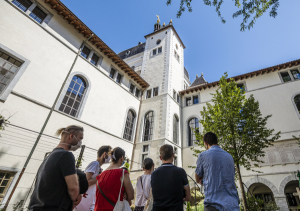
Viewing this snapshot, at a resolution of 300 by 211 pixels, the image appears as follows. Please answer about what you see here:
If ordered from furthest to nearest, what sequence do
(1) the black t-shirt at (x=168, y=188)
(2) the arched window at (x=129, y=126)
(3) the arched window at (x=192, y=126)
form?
1. (3) the arched window at (x=192, y=126)
2. (2) the arched window at (x=129, y=126)
3. (1) the black t-shirt at (x=168, y=188)

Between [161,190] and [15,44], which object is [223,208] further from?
[15,44]

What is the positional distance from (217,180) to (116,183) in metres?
1.50

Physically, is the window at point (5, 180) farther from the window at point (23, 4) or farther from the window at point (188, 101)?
the window at point (188, 101)

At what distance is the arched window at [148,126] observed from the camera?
16847 mm

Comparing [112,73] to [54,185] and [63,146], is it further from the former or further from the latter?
[54,185]

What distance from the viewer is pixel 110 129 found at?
14016 millimetres

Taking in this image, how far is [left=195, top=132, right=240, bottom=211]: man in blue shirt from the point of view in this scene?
2195 millimetres

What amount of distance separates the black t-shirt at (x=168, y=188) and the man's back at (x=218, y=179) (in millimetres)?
344

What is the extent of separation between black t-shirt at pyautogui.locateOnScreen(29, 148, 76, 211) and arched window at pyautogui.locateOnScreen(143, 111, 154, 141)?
1493cm

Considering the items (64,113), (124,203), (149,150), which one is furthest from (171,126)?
(124,203)

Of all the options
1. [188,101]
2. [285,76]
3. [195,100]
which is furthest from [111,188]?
[285,76]

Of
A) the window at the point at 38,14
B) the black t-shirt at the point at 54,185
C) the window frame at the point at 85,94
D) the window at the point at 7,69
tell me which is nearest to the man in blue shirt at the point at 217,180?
the black t-shirt at the point at 54,185

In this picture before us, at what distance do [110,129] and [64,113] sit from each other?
4.13 metres

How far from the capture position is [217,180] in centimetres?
234
